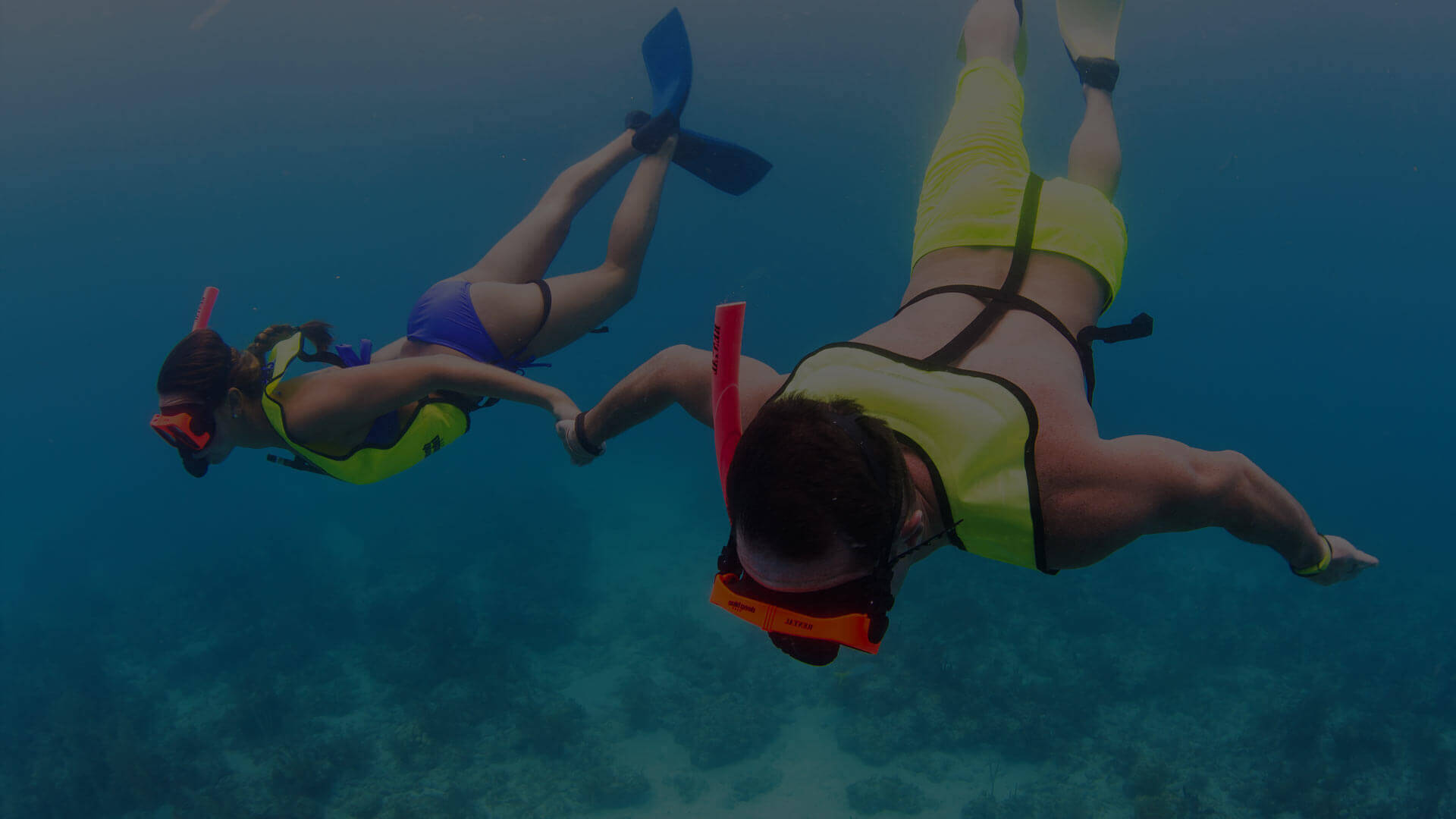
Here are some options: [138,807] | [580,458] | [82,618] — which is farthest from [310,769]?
[82,618]

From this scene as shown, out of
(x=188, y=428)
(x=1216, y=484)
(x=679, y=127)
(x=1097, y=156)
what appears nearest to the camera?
(x=1216, y=484)

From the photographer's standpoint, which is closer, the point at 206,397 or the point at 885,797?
the point at 206,397

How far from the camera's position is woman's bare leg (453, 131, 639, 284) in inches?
221

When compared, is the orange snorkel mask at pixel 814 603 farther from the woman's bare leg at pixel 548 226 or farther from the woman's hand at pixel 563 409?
the woman's bare leg at pixel 548 226

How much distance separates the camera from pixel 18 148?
22047 mm

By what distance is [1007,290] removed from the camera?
260 centimetres

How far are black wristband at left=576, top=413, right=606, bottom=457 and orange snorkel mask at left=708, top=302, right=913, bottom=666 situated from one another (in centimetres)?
153

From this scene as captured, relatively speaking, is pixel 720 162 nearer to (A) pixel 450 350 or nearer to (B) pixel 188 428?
(A) pixel 450 350

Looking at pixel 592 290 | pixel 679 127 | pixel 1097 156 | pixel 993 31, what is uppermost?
pixel 993 31

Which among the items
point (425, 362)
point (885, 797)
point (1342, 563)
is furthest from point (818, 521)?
point (885, 797)

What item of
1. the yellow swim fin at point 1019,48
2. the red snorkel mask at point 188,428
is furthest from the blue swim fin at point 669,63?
the red snorkel mask at point 188,428

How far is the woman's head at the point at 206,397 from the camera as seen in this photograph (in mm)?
3863

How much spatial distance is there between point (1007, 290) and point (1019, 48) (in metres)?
3.47

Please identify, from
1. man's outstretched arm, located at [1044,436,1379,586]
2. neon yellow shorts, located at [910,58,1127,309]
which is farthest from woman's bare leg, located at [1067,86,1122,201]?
man's outstretched arm, located at [1044,436,1379,586]
